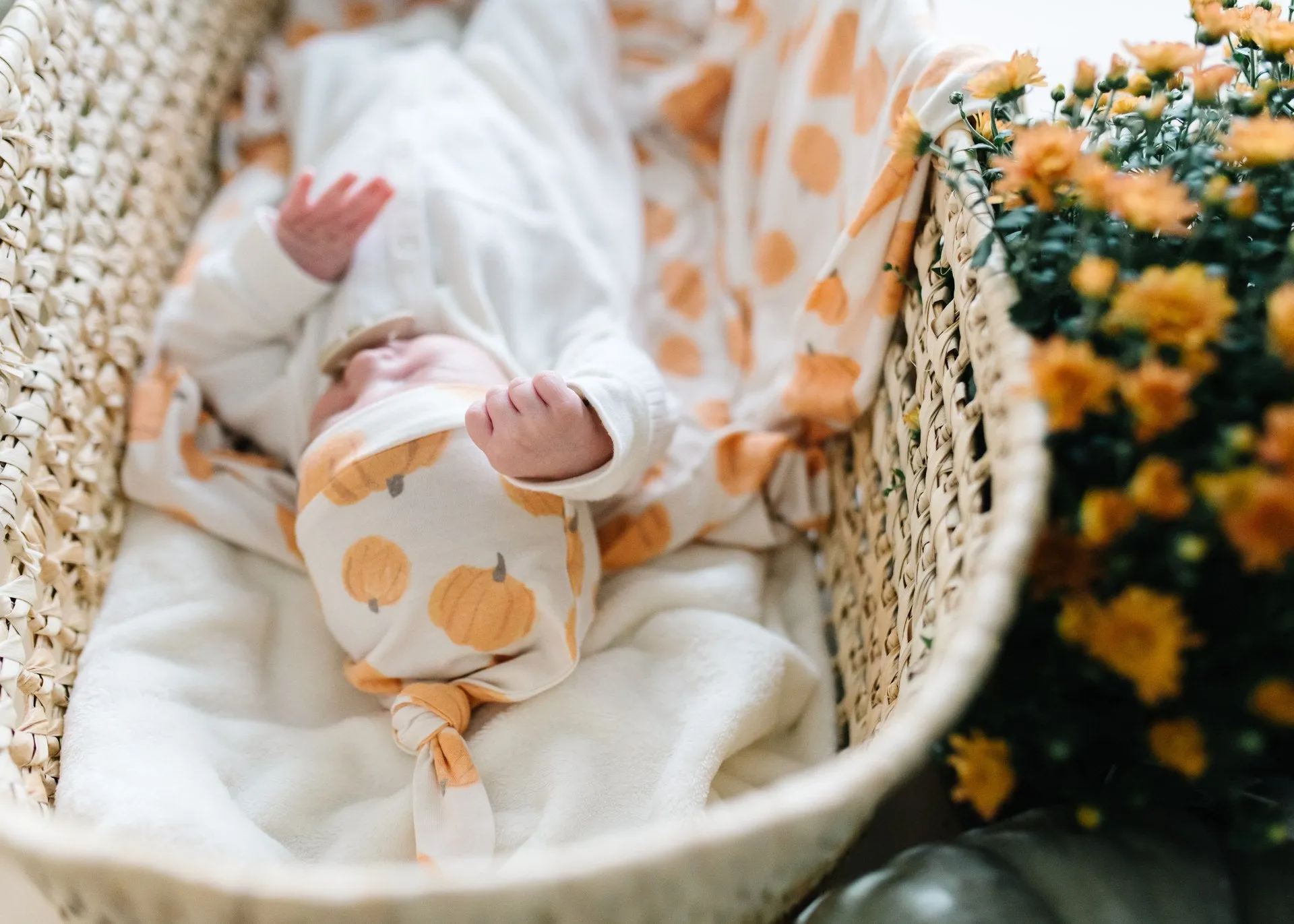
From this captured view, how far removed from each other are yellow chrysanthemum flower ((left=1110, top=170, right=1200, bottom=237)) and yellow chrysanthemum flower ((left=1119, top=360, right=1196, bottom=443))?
0.27 ft

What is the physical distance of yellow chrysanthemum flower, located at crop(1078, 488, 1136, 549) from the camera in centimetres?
48

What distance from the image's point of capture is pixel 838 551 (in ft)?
3.29

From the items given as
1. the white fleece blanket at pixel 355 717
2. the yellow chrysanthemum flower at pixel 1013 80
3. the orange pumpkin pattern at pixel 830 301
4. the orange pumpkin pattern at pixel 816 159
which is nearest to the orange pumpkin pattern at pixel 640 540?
the white fleece blanket at pixel 355 717

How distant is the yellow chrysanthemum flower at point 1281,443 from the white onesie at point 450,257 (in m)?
0.49

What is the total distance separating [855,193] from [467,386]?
1.27ft

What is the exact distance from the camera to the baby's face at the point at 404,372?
0.93 meters

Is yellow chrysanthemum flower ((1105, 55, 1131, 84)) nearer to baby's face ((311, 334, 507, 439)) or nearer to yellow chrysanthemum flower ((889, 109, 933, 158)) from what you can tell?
yellow chrysanthemum flower ((889, 109, 933, 158))

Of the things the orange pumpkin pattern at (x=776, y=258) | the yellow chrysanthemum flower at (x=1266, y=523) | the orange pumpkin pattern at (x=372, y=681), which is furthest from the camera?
the orange pumpkin pattern at (x=776, y=258)

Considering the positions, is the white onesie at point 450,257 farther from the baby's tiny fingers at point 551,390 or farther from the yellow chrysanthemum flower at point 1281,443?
the yellow chrysanthemum flower at point 1281,443

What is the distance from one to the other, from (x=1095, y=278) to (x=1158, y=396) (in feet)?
0.21

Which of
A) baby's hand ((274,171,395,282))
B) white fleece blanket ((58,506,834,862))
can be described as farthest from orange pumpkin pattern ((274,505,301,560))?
baby's hand ((274,171,395,282))

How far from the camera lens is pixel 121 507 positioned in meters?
0.97

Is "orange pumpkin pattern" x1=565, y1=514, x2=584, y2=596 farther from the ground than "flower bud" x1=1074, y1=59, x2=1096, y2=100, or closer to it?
closer to it

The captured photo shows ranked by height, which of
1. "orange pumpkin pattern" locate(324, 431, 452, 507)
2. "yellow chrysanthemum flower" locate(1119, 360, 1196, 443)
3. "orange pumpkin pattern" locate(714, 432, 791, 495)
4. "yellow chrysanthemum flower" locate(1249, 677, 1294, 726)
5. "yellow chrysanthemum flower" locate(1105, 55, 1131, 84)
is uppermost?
"yellow chrysanthemum flower" locate(1105, 55, 1131, 84)
